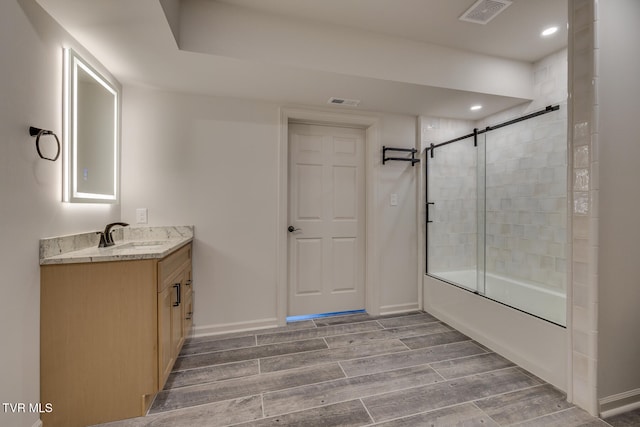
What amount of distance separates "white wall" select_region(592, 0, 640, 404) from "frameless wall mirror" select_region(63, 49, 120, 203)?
9.70 ft

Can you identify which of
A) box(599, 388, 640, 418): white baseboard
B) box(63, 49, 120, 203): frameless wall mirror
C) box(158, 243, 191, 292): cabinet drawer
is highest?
box(63, 49, 120, 203): frameless wall mirror

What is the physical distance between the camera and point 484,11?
188cm

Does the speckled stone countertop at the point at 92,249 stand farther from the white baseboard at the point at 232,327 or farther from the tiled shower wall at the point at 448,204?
the tiled shower wall at the point at 448,204

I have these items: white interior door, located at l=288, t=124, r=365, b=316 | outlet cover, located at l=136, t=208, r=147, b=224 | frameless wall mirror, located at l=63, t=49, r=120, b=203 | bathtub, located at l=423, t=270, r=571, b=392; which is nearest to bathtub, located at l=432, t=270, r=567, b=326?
bathtub, located at l=423, t=270, r=571, b=392

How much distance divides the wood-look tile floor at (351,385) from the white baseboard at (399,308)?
17.5 inches

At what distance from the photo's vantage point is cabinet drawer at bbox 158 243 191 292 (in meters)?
1.55

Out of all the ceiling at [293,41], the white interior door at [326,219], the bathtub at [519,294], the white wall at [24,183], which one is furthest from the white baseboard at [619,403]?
the white wall at [24,183]

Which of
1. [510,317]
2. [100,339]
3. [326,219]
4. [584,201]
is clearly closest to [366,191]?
[326,219]

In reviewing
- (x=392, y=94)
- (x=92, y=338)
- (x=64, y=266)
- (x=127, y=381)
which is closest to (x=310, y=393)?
(x=127, y=381)

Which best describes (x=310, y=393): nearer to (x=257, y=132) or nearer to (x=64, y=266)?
(x=64, y=266)

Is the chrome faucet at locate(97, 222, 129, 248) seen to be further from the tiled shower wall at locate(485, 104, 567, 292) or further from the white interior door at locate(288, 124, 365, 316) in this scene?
the tiled shower wall at locate(485, 104, 567, 292)

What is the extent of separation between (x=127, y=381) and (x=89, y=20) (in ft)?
6.45

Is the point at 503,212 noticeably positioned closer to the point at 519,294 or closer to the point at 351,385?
the point at 519,294

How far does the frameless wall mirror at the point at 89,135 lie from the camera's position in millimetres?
1609
